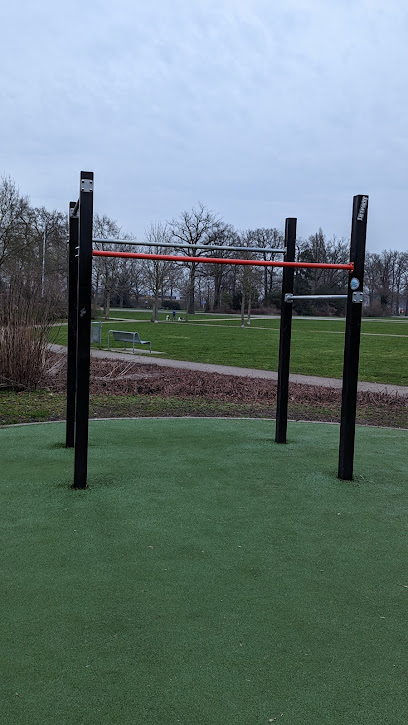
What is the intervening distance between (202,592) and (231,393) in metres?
6.38

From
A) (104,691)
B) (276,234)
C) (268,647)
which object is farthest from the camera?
(276,234)

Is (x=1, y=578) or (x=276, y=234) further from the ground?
(x=276, y=234)

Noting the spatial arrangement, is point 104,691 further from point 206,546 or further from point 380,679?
point 206,546

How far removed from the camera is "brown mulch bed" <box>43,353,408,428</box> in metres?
7.58

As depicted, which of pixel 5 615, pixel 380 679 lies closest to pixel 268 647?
pixel 380 679

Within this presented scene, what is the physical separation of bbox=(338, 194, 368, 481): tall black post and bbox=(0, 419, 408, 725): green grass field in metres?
0.24

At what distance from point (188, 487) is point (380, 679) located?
2228 millimetres

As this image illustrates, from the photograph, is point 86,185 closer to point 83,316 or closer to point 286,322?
point 83,316

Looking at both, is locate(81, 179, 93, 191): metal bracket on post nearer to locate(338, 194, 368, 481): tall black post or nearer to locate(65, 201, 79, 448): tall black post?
locate(65, 201, 79, 448): tall black post

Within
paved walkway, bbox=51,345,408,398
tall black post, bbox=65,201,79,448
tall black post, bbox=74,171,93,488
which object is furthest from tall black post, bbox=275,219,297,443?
paved walkway, bbox=51,345,408,398

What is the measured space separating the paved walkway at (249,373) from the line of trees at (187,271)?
1.78 meters

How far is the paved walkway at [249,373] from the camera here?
10.3 m

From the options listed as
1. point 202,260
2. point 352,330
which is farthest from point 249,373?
point 202,260

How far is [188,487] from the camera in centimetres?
423
